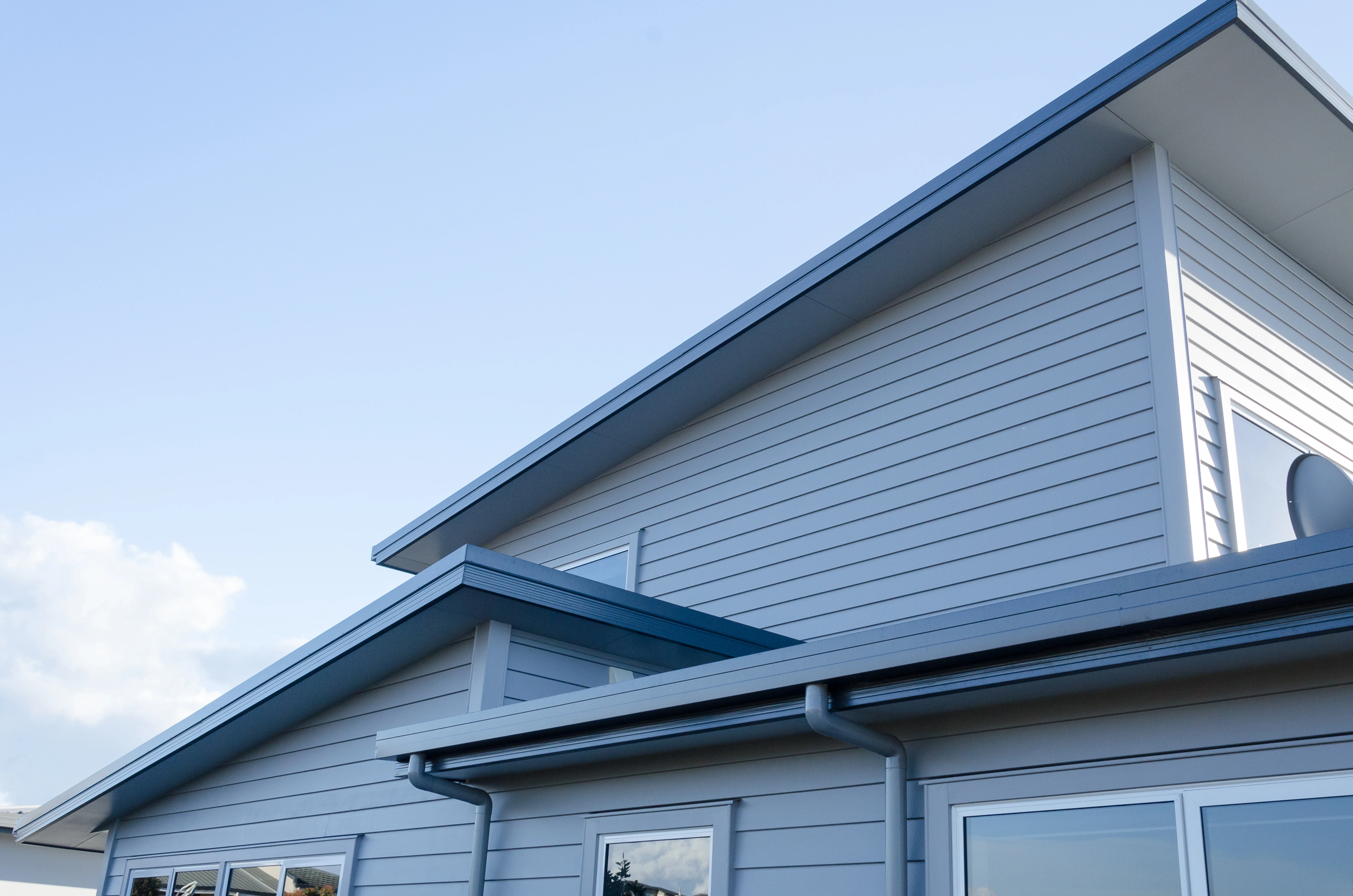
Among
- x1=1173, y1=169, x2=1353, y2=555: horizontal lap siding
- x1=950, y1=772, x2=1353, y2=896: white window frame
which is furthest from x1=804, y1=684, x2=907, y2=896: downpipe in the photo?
x1=1173, y1=169, x2=1353, y2=555: horizontal lap siding

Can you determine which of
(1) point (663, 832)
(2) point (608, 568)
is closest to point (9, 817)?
(2) point (608, 568)

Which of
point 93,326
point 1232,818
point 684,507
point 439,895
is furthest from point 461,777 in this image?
point 93,326

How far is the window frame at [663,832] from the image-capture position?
454cm

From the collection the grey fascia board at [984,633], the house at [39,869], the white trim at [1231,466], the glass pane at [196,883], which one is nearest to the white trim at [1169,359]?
the white trim at [1231,466]

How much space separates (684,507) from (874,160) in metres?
4.72

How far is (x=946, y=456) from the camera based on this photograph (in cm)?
621

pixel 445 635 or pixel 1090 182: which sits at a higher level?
pixel 1090 182

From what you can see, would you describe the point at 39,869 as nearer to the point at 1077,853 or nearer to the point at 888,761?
the point at 888,761

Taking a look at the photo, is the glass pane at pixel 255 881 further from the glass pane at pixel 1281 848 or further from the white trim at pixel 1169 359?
the glass pane at pixel 1281 848

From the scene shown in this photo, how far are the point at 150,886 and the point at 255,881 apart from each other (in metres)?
2.00

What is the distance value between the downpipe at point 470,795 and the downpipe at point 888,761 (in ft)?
7.84

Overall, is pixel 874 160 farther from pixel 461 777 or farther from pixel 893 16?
pixel 461 777

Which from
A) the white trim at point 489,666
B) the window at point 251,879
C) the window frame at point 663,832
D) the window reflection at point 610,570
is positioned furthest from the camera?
the window reflection at point 610,570

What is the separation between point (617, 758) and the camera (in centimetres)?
514
